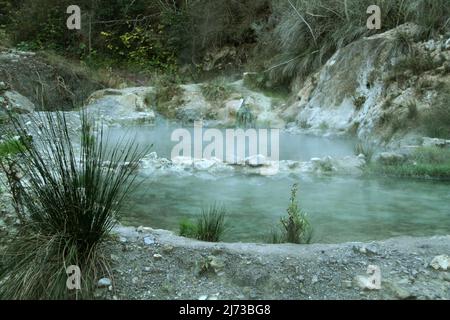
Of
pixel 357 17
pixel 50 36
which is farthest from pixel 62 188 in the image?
pixel 50 36

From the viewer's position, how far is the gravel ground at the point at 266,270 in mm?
2676

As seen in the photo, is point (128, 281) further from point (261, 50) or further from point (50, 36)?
point (50, 36)

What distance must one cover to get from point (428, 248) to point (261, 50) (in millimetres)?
10751

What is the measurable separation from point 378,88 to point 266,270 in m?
6.74

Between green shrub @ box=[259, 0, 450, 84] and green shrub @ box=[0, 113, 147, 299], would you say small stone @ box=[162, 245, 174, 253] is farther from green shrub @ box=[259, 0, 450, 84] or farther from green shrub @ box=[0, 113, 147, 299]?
green shrub @ box=[259, 0, 450, 84]

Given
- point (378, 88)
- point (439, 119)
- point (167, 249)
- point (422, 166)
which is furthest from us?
point (378, 88)

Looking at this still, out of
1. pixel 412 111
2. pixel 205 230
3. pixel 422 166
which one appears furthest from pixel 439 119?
pixel 205 230

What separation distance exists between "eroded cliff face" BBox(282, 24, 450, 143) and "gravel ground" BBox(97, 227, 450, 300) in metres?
4.85

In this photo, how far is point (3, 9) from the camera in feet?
56.2

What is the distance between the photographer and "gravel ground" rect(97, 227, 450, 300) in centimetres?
268

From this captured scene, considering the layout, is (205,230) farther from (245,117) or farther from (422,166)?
(245,117)

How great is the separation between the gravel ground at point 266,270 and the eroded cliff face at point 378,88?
4.85m

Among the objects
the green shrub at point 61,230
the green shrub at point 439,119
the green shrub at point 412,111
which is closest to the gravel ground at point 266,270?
the green shrub at point 61,230

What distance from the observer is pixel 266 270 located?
2.86m
